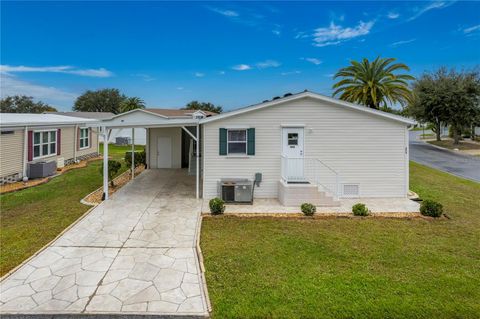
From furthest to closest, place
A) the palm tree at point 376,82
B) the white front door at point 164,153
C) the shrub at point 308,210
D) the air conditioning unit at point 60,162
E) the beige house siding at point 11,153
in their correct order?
the palm tree at point 376,82
the white front door at point 164,153
the air conditioning unit at point 60,162
the beige house siding at point 11,153
the shrub at point 308,210

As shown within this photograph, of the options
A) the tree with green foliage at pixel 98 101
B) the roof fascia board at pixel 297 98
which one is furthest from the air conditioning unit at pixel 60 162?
the tree with green foliage at pixel 98 101

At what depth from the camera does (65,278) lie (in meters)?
4.90

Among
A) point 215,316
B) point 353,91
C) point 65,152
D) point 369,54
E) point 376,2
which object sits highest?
point 376,2

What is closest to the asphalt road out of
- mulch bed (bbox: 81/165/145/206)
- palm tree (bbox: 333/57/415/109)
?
palm tree (bbox: 333/57/415/109)

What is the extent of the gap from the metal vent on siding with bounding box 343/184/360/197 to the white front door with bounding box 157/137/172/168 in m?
10.3

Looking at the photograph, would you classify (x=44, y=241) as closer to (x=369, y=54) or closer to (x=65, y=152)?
(x=65, y=152)

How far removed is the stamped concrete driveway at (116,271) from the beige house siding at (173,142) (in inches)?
328

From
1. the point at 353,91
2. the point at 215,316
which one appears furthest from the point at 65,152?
the point at 353,91

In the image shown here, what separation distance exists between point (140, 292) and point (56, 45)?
29848mm

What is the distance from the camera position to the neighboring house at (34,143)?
499 inches

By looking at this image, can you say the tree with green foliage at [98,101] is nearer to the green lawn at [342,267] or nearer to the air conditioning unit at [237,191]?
the air conditioning unit at [237,191]

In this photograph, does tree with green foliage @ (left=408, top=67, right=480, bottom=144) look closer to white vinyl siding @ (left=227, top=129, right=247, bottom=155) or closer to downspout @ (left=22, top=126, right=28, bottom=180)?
white vinyl siding @ (left=227, top=129, right=247, bottom=155)

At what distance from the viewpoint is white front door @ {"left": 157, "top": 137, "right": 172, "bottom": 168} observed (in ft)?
55.3

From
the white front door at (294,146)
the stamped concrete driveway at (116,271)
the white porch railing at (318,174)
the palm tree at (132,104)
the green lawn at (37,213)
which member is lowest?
the stamped concrete driveway at (116,271)
